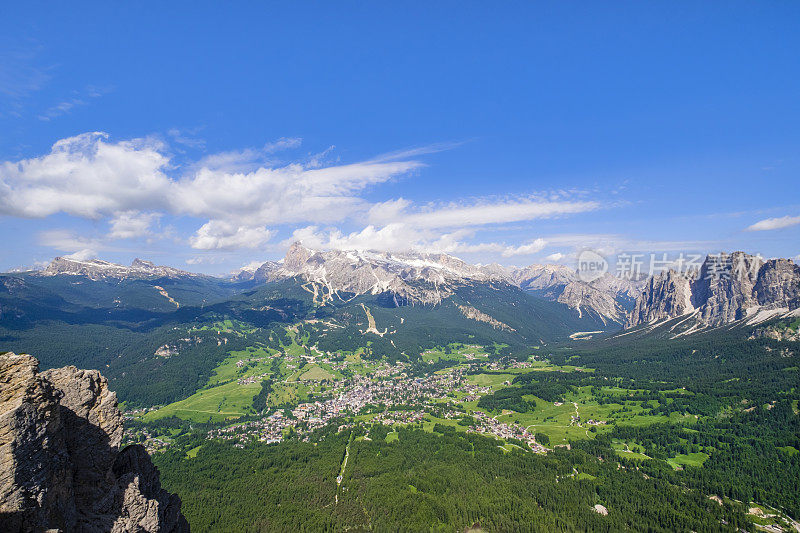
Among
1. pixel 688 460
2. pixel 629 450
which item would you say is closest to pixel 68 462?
pixel 629 450

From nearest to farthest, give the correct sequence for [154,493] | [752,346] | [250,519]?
[154,493] < [250,519] < [752,346]

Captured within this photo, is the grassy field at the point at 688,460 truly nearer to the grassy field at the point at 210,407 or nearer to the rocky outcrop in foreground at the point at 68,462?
the rocky outcrop in foreground at the point at 68,462

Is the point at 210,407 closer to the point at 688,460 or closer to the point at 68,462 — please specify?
the point at 68,462

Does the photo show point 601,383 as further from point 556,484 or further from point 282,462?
point 282,462

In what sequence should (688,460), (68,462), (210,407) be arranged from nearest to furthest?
(68,462)
(688,460)
(210,407)

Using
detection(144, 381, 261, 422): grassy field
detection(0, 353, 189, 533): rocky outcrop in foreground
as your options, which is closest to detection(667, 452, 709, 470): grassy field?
detection(0, 353, 189, 533): rocky outcrop in foreground

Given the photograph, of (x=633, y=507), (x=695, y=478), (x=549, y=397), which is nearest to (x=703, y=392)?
(x=549, y=397)

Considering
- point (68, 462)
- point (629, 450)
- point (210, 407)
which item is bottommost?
point (210, 407)

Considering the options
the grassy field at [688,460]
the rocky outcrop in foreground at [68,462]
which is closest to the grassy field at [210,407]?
the rocky outcrop in foreground at [68,462]
